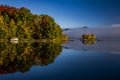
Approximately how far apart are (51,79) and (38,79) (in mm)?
1009

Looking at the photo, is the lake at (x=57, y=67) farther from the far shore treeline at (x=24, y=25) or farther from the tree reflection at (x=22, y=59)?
the far shore treeline at (x=24, y=25)

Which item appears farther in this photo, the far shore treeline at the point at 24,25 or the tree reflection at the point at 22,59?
the far shore treeline at the point at 24,25

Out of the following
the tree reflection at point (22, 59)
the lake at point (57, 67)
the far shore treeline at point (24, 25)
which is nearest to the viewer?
the lake at point (57, 67)

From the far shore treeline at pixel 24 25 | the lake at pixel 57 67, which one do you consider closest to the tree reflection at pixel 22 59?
the lake at pixel 57 67

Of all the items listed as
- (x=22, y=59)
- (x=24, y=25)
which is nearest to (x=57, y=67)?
(x=22, y=59)

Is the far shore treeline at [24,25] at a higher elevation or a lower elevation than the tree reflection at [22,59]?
higher

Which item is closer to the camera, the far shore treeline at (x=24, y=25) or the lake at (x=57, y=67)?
the lake at (x=57, y=67)

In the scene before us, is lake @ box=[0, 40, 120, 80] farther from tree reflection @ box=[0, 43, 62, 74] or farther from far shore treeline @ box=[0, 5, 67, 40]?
far shore treeline @ box=[0, 5, 67, 40]

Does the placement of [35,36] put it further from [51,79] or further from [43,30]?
[51,79]

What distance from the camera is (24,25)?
373 feet

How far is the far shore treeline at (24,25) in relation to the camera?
109 meters

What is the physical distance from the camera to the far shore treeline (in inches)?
4284

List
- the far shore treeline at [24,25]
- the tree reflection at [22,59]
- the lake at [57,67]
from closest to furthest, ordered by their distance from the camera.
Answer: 1. the lake at [57,67]
2. the tree reflection at [22,59]
3. the far shore treeline at [24,25]

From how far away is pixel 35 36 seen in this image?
12350 cm
